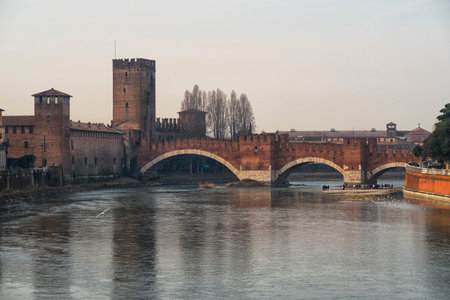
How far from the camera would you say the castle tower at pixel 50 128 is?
65.6 meters

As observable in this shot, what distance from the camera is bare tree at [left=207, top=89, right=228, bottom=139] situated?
85562 millimetres

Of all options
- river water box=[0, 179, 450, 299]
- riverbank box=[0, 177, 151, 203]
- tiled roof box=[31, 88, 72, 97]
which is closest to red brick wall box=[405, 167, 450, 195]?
river water box=[0, 179, 450, 299]

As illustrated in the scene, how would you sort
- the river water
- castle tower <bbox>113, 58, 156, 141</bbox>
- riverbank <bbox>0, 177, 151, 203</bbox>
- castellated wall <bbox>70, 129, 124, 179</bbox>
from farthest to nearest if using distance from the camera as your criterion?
1. castle tower <bbox>113, 58, 156, 141</bbox>
2. castellated wall <bbox>70, 129, 124, 179</bbox>
3. riverbank <bbox>0, 177, 151, 203</bbox>
4. the river water

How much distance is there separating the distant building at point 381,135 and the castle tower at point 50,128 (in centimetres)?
6627

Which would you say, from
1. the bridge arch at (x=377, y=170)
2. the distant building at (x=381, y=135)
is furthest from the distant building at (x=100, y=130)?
the distant building at (x=381, y=135)

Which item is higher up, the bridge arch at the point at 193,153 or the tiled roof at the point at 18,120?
the tiled roof at the point at 18,120

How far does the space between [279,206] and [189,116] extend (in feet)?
135

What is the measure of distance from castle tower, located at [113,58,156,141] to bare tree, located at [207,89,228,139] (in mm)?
6794

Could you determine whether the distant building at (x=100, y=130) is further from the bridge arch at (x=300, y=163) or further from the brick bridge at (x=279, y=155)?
the bridge arch at (x=300, y=163)

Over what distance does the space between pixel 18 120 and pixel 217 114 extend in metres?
25.0

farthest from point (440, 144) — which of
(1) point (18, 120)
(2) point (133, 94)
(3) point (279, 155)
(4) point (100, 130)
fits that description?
(2) point (133, 94)

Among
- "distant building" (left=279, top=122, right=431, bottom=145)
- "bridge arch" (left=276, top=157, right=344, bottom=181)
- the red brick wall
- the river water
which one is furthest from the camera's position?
"distant building" (left=279, top=122, right=431, bottom=145)

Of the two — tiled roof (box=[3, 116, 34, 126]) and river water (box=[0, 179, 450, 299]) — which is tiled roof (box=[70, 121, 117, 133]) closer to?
tiled roof (box=[3, 116, 34, 126])

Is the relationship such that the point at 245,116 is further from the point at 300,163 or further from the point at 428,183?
the point at 428,183
